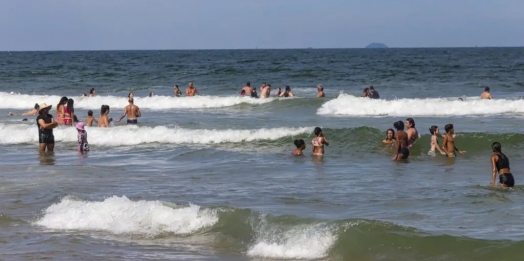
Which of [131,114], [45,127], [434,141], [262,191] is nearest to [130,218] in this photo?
[262,191]

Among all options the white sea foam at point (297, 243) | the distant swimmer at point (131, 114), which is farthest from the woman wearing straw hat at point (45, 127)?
the white sea foam at point (297, 243)

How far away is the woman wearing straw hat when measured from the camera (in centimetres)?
1659

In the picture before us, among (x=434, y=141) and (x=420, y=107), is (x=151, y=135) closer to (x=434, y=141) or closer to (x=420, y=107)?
(x=434, y=141)

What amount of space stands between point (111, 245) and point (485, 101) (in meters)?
20.7

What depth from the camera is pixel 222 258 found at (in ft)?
30.3

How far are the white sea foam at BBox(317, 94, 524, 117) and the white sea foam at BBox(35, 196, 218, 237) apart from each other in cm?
1669

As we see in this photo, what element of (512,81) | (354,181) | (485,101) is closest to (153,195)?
(354,181)

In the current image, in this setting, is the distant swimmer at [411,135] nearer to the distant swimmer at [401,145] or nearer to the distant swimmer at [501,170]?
the distant swimmer at [401,145]

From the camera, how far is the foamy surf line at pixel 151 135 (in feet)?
67.7

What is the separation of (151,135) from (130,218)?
1027 centimetres

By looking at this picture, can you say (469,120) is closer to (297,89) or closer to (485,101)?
(485,101)

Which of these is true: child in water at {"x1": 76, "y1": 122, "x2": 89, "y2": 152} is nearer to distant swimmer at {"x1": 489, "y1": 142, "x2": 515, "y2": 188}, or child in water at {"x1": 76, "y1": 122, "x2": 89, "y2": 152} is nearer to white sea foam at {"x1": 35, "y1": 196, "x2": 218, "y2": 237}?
white sea foam at {"x1": 35, "y1": 196, "x2": 218, "y2": 237}

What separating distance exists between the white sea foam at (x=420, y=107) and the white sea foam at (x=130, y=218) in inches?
657

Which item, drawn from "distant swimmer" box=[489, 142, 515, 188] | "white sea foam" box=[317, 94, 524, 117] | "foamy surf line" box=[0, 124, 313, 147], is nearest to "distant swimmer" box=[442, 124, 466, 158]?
"distant swimmer" box=[489, 142, 515, 188]
